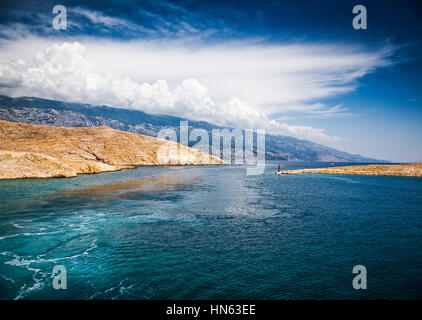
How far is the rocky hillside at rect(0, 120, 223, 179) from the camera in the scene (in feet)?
384

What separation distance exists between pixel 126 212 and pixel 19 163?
54.9 m

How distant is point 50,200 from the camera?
3844 centimetres

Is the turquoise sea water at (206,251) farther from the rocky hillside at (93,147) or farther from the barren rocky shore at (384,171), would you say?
the barren rocky shore at (384,171)

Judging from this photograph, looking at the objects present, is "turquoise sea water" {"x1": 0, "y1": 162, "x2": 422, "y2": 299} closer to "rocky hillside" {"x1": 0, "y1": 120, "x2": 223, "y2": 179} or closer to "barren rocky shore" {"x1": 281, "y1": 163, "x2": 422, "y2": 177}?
"rocky hillside" {"x1": 0, "y1": 120, "x2": 223, "y2": 179}

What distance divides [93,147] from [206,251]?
15584 centimetres

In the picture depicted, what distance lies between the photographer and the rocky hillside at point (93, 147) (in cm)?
11711

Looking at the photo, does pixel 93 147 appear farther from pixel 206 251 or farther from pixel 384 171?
pixel 384 171

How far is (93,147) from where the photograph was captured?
→ 15438 cm

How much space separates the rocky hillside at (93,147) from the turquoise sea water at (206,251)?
58638 millimetres

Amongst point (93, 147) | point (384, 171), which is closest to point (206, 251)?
point (384, 171)
